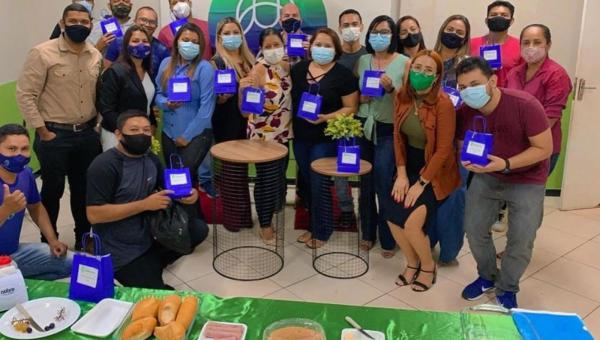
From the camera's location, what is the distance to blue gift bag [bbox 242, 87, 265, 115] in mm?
3480

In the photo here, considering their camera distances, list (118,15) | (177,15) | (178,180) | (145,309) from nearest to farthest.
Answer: (145,309)
(178,180)
(118,15)
(177,15)

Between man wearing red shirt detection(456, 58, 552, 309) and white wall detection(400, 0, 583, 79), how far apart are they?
6.75ft

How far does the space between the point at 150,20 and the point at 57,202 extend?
151cm

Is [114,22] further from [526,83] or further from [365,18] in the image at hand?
[526,83]

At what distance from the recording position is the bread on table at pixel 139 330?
1.67 metres

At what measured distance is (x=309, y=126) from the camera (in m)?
3.74

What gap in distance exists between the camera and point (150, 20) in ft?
13.8

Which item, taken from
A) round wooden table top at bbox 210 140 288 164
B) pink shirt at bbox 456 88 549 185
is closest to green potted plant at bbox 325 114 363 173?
round wooden table top at bbox 210 140 288 164

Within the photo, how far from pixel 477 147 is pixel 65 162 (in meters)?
2.54

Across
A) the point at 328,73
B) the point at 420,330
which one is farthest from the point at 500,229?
the point at 420,330

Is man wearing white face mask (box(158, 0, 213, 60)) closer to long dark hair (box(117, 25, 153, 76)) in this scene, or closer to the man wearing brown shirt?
long dark hair (box(117, 25, 153, 76))

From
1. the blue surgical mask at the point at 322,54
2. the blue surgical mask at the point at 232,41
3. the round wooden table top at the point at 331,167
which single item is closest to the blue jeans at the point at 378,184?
the round wooden table top at the point at 331,167

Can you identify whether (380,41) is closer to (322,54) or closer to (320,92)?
(322,54)

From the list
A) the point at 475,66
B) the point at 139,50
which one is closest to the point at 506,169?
the point at 475,66
